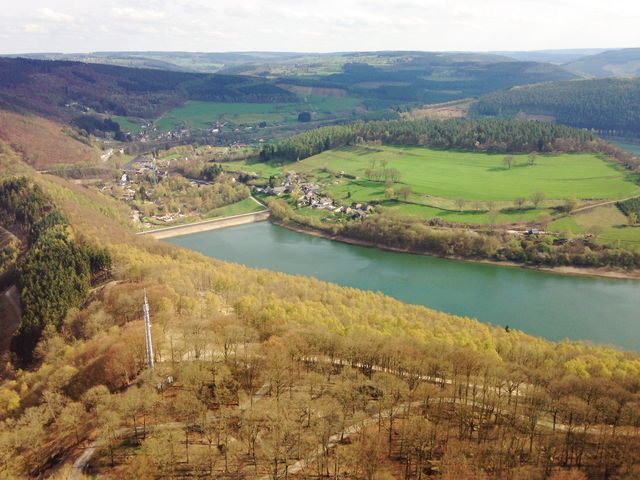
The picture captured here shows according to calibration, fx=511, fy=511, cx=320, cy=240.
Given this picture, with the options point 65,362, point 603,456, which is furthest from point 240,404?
point 603,456

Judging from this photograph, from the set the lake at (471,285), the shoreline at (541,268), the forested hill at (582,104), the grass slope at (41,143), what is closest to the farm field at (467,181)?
the shoreline at (541,268)

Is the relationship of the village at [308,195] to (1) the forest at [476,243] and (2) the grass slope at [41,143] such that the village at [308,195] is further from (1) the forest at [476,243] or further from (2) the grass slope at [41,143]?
(2) the grass slope at [41,143]

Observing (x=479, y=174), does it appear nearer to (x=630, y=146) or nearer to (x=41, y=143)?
(x=630, y=146)

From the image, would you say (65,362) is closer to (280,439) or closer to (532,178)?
(280,439)

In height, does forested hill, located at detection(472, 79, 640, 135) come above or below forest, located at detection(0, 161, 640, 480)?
above

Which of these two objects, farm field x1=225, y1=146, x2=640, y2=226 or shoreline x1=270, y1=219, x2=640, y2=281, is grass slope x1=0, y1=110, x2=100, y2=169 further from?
shoreline x1=270, y1=219, x2=640, y2=281

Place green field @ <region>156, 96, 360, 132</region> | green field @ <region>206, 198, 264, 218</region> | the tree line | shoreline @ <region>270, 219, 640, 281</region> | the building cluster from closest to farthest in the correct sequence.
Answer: the tree line, shoreline @ <region>270, 219, 640, 281</region>, the building cluster, green field @ <region>206, 198, 264, 218</region>, green field @ <region>156, 96, 360, 132</region>

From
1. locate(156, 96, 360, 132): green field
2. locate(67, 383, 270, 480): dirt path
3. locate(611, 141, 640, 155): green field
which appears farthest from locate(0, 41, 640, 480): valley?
locate(156, 96, 360, 132): green field
